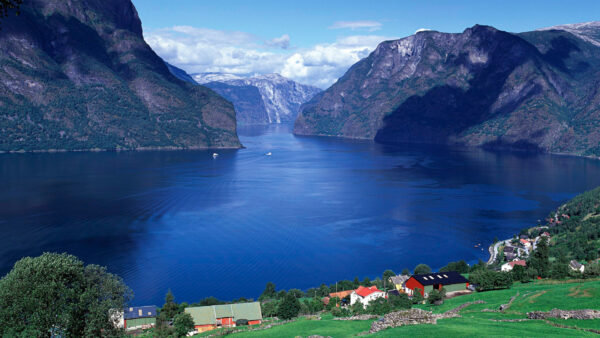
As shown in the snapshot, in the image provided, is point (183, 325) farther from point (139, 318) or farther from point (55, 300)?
point (139, 318)

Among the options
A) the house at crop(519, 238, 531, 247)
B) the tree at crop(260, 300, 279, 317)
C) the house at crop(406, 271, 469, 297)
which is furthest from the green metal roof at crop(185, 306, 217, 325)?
the house at crop(519, 238, 531, 247)

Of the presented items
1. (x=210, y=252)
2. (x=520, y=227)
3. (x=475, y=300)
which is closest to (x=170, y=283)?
(x=210, y=252)

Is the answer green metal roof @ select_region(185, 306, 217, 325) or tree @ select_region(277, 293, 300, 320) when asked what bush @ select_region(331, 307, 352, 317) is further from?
green metal roof @ select_region(185, 306, 217, 325)

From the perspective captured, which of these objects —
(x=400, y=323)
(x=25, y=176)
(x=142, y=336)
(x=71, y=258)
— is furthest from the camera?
(x=25, y=176)

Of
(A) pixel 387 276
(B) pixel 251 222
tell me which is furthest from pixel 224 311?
(B) pixel 251 222

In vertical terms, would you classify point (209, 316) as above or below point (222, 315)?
above

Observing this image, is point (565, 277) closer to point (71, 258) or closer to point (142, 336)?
point (142, 336)
